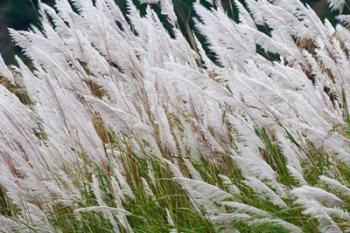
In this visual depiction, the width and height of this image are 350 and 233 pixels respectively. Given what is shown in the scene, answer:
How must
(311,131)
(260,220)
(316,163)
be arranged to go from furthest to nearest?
(316,163) → (311,131) → (260,220)

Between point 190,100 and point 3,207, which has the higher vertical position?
point 190,100

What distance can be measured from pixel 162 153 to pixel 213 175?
0.78 feet

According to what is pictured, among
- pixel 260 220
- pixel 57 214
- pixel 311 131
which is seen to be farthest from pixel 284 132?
pixel 57 214

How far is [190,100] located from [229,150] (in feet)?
0.93

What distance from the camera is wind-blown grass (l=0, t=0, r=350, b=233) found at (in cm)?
300

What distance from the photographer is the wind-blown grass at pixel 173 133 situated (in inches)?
118

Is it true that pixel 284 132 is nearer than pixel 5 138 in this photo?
Yes

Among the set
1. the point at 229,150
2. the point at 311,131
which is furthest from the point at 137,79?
the point at 311,131

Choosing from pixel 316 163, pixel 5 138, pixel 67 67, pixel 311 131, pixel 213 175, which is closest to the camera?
pixel 311 131

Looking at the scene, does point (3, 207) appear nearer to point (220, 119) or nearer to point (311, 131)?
point (220, 119)

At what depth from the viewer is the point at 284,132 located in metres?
3.32

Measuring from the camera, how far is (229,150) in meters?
3.40

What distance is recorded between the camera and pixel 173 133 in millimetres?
3564

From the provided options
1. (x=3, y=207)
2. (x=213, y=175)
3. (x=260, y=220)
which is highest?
(x=260, y=220)
